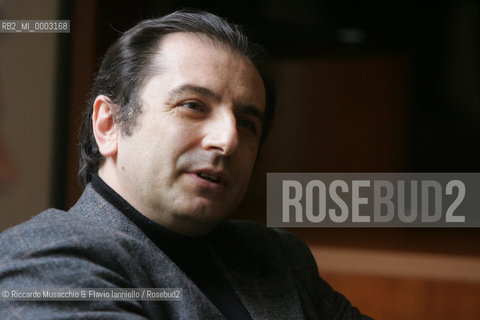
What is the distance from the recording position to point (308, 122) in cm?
287

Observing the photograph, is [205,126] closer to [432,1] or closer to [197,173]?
[197,173]

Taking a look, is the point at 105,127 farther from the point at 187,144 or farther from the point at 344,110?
the point at 344,110

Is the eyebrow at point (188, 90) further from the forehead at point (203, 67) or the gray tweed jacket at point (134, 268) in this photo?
the gray tweed jacket at point (134, 268)

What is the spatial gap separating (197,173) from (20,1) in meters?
0.76

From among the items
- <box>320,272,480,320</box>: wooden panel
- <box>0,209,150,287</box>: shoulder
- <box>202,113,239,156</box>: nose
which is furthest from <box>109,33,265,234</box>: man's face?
<box>320,272,480,320</box>: wooden panel

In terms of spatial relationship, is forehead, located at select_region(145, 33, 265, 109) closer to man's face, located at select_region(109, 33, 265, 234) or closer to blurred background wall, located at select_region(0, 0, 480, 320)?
man's face, located at select_region(109, 33, 265, 234)

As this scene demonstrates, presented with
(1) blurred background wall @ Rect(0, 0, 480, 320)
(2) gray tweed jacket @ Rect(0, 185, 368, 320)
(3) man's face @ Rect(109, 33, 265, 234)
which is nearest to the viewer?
(2) gray tweed jacket @ Rect(0, 185, 368, 320)

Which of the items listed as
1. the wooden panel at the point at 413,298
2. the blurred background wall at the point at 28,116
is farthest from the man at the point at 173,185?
the wooden panel at the point at 413,298

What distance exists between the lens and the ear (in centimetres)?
92

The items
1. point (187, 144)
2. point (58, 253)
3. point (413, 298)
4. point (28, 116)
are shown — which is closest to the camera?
point (58, 253)

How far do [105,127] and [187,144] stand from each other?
0.17m

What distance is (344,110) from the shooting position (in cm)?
280

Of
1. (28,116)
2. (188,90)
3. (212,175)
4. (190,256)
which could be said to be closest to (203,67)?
(188,90)

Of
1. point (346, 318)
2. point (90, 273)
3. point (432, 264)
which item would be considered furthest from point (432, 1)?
point (90, 273)
